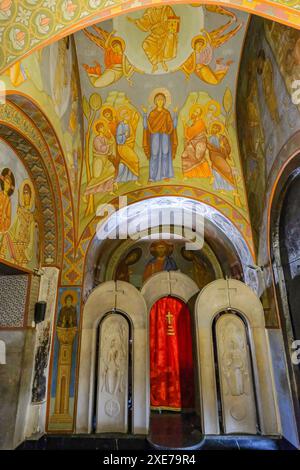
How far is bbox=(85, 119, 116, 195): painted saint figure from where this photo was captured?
7562 millimetres

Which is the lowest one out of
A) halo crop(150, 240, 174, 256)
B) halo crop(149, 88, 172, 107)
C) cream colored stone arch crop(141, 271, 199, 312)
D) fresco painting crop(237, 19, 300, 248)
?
cream colored stone arch crop(141, 271, 199, 312)

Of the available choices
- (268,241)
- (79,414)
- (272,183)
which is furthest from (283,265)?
(79,414)

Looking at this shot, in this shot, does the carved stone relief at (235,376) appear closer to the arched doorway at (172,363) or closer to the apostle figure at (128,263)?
the arched doorway at (172,363)

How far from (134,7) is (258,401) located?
6678 millimetres

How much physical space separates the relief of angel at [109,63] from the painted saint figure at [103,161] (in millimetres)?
1060

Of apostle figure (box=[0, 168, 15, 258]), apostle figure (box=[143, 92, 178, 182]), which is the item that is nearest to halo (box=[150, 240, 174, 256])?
apostle figure (box=[143, 92, 178, 182])

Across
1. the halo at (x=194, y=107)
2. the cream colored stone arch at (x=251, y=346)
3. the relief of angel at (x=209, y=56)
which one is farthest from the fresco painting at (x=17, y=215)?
the relief of angel at (x=209, y=56)

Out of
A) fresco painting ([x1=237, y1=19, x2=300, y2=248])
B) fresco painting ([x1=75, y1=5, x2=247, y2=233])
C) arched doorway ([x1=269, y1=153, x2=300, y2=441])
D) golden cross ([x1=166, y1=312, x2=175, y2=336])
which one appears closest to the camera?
fresco painting ([x1=237, y1=19, x2=300, y2=248])

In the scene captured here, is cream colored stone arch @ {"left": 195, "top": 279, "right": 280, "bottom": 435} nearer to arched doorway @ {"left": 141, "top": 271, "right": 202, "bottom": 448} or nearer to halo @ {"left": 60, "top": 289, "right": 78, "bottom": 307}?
arched doorway @ {"left": 141, "top": 271, "right": 202, "bottom": 448}

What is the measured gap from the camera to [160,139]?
7660 mm

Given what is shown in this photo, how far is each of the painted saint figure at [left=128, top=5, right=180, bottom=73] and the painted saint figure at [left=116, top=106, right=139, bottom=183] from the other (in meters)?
1.21

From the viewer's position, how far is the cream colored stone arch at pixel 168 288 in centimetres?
669

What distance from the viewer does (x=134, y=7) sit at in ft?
10.6
